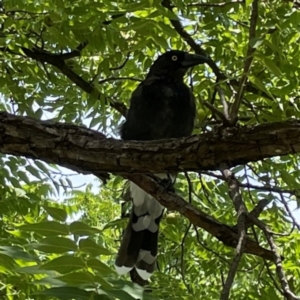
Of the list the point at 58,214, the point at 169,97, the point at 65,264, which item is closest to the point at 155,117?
the point at 169,97

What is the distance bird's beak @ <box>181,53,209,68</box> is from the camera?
288 centimetres

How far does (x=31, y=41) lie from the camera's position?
9.29ft

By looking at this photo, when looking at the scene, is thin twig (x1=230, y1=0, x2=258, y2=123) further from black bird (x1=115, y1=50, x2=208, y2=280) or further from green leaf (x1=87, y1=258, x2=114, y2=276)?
black bird (x1=115, y1=50, x2=208, y2=280)

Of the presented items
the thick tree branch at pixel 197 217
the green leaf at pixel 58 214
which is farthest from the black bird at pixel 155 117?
the green leaf at pixel 58 214

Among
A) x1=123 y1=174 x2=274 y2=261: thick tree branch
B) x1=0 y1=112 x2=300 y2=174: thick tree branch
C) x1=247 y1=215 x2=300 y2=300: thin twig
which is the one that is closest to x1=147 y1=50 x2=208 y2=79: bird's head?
x1=123 y1=174 x2=274 y2=261: thick tree branch

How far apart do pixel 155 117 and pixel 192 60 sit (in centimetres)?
32

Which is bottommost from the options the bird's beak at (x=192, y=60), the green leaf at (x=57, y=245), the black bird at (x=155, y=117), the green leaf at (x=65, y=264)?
the green leaf at (x=65, y=264)

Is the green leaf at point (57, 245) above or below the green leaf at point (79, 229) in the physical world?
below

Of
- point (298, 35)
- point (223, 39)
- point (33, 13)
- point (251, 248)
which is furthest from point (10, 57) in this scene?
point (251, 248)

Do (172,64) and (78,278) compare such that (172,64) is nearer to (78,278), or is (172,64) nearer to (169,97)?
(169,97)

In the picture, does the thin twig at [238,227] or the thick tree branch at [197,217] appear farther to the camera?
the thick tree branch at [197,217]

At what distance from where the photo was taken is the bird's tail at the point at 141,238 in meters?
2.75

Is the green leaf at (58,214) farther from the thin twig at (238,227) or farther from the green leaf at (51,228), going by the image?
the thin twig at (238,227)

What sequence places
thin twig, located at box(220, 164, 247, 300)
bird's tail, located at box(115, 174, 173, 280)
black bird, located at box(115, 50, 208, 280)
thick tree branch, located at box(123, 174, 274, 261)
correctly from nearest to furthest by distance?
thin twig, located at box(220, 164, 247, 300), thick tree branch, located at box(123, 174, 274, 261), bird's tail, located at box(115, 174, 173, 280), black bird, located at box(115, 50, 208, 280)
